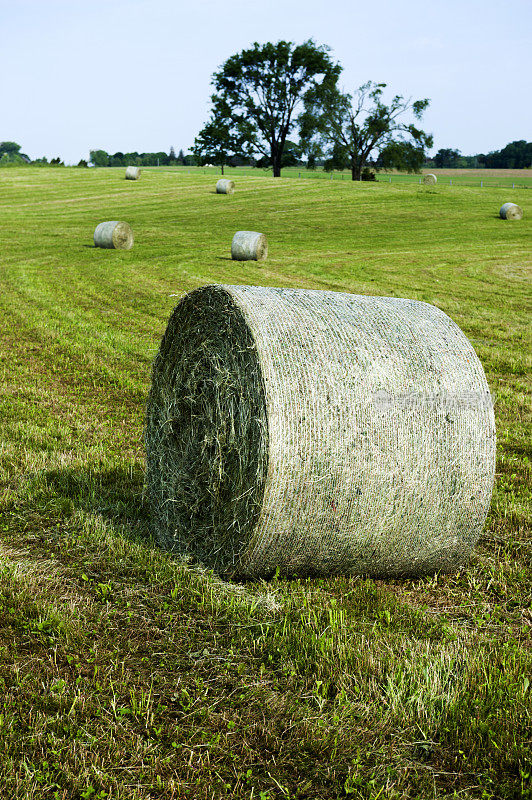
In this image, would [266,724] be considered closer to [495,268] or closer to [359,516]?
[359,516]

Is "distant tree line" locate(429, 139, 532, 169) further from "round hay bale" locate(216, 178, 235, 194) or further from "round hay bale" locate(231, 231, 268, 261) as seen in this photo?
"round hay bale" locate(231, 231, 268, 261)

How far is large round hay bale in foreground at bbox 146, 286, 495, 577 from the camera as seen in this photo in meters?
4.41

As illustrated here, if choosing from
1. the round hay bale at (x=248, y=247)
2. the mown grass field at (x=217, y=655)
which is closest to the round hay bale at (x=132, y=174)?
the round hay bale at (x=248, y=247)

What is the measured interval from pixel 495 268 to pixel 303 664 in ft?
67.3

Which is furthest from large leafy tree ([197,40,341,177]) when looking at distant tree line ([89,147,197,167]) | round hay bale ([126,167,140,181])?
distant tree line ([89,147,197,167])

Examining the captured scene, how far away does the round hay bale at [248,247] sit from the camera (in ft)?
71.2

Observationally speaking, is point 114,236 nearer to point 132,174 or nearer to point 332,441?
point 332,441

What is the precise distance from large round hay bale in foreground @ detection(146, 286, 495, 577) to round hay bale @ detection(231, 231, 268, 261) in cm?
1687

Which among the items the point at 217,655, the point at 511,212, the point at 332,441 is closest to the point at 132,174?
the point at 511,212

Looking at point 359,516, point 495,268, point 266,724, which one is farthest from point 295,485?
point 495,268

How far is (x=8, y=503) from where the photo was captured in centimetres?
570

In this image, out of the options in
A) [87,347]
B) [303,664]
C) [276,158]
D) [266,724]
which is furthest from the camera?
[276,158]

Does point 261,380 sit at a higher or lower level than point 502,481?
higher

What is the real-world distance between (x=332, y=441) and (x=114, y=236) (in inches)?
829
